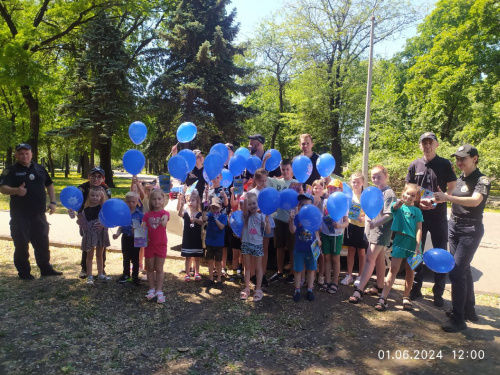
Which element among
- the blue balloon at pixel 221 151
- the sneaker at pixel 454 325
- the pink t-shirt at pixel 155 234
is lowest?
the sneaker at pixel 454 325

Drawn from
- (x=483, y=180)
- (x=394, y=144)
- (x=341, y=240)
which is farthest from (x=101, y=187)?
(x=394, y=144)

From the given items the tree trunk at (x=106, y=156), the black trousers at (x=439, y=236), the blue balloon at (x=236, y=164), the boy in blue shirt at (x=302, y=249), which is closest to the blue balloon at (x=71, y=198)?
the blue balloon at (x=236, y=164)

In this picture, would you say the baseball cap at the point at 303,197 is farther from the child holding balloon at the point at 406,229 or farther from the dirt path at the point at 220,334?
the dirt path at the point at 220,334

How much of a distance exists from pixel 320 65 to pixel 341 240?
18.4m

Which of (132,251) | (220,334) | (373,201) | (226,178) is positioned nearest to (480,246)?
(373,201)

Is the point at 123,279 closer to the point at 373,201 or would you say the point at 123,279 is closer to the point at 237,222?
the point at 237,222

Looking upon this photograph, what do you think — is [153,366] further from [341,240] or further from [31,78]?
[31,78]

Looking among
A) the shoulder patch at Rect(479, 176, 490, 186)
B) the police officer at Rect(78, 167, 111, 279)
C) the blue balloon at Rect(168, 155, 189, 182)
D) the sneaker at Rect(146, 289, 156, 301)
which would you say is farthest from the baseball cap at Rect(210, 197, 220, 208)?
the shoulder patch at Rect(479, 176, 490, 186)

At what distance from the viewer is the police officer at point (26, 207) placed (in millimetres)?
4504

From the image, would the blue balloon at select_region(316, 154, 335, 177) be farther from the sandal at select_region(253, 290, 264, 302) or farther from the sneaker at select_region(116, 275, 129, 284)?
the sneaker at select_region(116, 275, 129, 284)

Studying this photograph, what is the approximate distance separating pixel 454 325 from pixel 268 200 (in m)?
2.38

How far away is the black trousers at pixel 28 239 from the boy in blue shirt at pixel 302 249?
3.56 meters

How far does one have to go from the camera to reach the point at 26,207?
4.62 meters

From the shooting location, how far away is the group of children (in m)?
4.05
